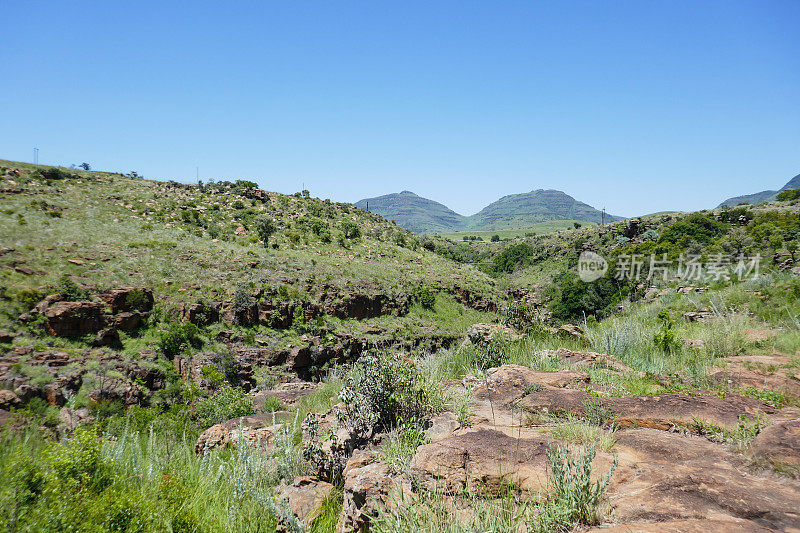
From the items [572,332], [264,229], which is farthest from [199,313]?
[572,332]

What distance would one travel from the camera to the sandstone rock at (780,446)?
2.50 meters

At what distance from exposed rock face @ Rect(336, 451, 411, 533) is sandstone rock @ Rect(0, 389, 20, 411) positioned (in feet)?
51.7

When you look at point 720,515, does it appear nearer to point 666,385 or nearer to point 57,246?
point 666,385

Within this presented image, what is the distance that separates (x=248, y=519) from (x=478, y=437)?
7.23ft

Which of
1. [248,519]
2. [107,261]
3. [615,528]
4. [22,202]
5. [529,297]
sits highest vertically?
[22,202]

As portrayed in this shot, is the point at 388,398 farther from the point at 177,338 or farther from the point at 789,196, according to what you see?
the point at 789,196

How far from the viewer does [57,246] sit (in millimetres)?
23500

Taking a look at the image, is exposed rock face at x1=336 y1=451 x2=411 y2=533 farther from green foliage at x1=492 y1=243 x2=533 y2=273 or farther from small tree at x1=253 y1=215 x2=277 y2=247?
green foliage at x1=492 y1=243 x2=533 y2=273

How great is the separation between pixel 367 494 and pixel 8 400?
16468 millimetres

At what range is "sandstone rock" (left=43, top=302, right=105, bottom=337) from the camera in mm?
17000

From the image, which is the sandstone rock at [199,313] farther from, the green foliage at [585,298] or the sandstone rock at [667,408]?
the green foliage at [585,298]

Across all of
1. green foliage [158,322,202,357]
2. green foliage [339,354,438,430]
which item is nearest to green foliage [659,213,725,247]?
green foliage [339,354,438,430]

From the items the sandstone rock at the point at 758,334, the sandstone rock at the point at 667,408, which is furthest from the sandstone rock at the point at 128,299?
the sandstone rock at the point at 758,334

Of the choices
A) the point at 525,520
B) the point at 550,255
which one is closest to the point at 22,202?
the point at 525,520
